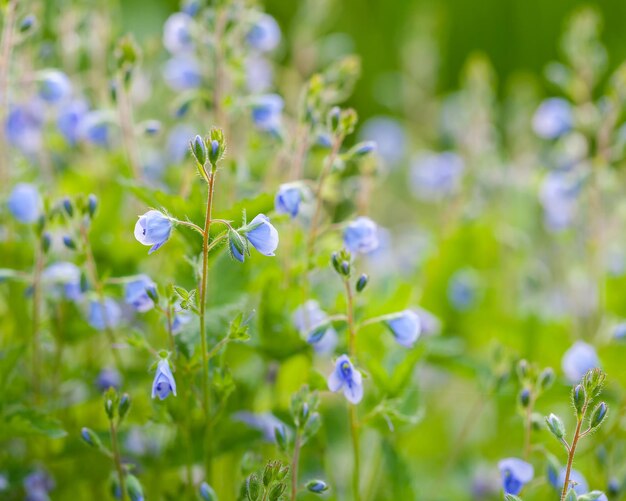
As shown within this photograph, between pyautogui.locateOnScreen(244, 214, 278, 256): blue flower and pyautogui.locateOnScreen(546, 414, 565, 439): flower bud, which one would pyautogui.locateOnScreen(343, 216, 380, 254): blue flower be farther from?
pyautogui.locateOnScreen(546, 414, 565, 439): flower bud

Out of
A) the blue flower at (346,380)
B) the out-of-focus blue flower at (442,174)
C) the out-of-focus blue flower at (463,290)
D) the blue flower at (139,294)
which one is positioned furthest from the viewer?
the out-of-focus blue flower at (442,174)

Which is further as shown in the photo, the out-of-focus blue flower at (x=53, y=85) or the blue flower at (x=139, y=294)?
the out-of-focus blue flower at (x=53, y=85)

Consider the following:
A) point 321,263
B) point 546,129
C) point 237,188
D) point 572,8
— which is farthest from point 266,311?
point 572,8

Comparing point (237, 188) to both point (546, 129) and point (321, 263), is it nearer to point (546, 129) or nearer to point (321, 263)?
point (321, 263)

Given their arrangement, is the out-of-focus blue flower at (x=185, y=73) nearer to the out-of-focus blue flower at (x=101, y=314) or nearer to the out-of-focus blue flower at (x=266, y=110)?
the out-of-focus blue flower at (x=266, y=110)

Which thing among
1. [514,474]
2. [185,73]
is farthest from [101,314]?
[514,474]

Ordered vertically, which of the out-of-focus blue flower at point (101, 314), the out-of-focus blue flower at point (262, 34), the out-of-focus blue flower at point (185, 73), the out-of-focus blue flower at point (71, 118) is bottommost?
the out-of-focus blue flower at point (101, 314)

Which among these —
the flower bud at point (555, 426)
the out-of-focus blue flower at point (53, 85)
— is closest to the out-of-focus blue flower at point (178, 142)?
the out-of-focus blue flower at point (53, 85)
